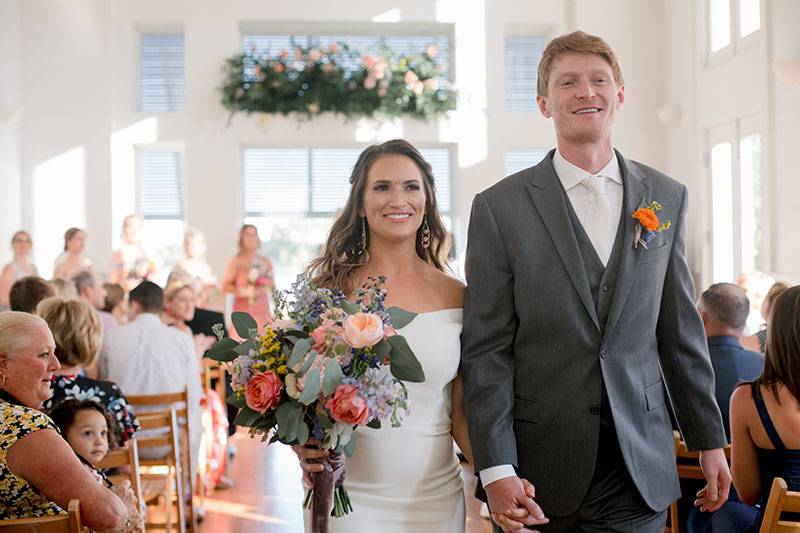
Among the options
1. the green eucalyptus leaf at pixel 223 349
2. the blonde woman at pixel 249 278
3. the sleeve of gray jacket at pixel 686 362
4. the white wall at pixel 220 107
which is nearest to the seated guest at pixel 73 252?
the blonde woman at pixel 249 278

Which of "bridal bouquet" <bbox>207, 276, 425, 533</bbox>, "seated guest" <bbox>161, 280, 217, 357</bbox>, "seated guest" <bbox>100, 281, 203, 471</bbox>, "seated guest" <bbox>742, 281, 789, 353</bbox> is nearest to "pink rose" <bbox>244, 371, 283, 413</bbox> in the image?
"bridal bouquet" <bbox>207, 276, 425, 533</bbox>

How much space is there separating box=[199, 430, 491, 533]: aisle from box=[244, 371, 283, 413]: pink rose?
10.7 feet

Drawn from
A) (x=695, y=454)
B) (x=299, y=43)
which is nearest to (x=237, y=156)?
(x=299, y=43)

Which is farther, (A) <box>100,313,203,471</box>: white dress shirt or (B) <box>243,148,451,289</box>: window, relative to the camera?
(B) <box>243,148,451,289</box>: window

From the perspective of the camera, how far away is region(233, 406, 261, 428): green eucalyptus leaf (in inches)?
82.7

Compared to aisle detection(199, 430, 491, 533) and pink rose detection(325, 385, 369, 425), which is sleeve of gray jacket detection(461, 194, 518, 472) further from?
aisle detection(199, 430, 491, 533)

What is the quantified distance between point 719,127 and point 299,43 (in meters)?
4.82

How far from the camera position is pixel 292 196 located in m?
11.0

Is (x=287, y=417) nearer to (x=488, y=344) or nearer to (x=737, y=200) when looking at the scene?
(x=488, y=344)

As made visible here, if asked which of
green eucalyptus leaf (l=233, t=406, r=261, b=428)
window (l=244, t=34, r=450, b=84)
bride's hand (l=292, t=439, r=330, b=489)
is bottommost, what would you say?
bride's hand (l=292, t=439, r=330, b=489)

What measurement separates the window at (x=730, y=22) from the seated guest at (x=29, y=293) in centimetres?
640

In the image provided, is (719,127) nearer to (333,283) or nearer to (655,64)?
(655,64)

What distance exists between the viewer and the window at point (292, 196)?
11.0 m

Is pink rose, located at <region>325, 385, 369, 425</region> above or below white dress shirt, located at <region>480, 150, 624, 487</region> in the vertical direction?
below
